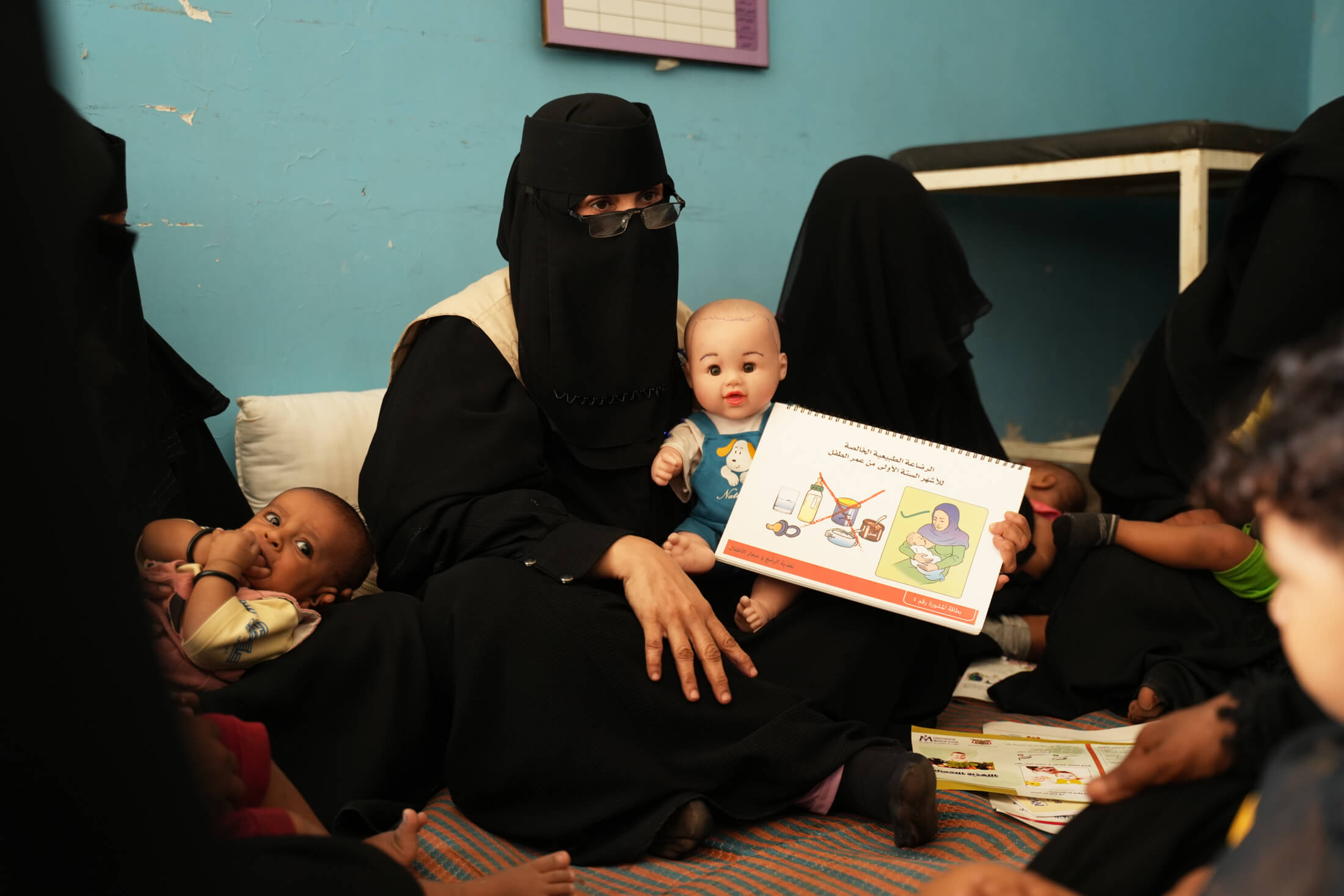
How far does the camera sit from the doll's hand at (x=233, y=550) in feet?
4.58

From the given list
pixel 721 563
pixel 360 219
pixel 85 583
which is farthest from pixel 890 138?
pixel 85 583

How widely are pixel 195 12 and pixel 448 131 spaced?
557mm

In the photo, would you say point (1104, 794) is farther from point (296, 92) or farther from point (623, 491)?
point (296, 92)

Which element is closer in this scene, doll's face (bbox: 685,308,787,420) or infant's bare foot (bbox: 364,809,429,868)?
infant's bare foot (bbox: 364,809,429,868)

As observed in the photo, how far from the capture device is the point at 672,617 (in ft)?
4.76

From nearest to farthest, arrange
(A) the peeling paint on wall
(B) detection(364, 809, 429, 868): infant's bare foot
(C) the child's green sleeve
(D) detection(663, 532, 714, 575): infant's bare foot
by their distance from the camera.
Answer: (B) detection(364, 809, 429, 868): infant's bare foot, (D) detection(663, 532, 714, 575): infant's bare foot, (C) the child's green sleeve, (A) the peeling paint on wall

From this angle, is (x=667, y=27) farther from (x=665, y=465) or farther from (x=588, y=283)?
(x=665, y=465)

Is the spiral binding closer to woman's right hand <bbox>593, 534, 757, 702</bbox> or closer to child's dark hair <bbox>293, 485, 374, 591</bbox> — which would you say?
woman's right hand <bbox>593, 534, 757, 702</bbox>

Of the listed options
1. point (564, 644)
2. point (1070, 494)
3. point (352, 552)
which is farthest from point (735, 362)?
point (1070, 494)

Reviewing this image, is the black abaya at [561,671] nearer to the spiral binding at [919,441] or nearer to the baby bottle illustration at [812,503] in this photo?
the baby bottle illustration at [812,503]

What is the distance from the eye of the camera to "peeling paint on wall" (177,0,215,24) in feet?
6.71

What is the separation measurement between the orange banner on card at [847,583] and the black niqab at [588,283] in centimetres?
30

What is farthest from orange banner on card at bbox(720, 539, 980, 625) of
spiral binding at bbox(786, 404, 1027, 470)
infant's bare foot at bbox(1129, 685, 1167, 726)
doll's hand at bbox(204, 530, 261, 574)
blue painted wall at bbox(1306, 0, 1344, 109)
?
blue painted wall at bbox(1306, 0, 1344, 109)

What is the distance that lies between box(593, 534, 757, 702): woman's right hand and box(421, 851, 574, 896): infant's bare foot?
12.6 inches
